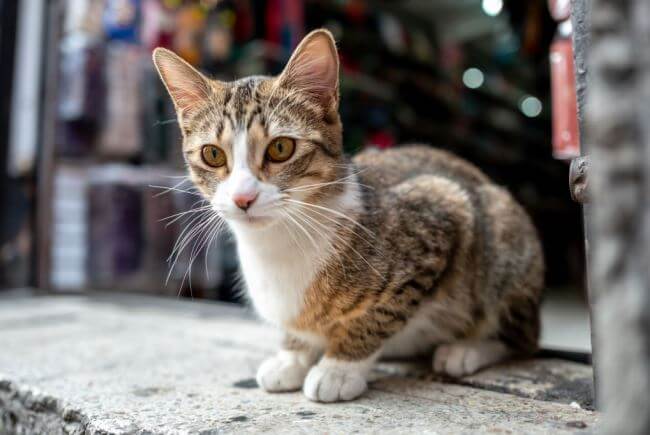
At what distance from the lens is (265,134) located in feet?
4.21

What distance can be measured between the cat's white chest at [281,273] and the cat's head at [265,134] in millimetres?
130

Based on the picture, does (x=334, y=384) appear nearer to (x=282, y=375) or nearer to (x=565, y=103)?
(x=282, y=375)

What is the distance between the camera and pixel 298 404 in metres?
1.29

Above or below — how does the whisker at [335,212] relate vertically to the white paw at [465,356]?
above

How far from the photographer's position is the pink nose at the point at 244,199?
1.19 m

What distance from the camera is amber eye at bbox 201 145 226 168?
4.34 ft

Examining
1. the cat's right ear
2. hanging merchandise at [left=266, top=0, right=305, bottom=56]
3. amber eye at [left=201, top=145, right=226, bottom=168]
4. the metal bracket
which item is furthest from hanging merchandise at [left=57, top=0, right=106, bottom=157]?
the metal bracket

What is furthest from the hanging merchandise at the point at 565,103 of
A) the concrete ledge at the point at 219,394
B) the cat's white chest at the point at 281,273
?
the cat's white chest at the point at 281,273

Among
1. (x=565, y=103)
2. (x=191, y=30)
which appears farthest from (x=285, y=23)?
(x=565, y=103)

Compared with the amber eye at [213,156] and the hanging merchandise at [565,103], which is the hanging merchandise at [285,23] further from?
the amber eye at [213,156]

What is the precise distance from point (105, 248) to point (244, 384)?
217cm

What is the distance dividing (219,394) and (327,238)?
500 mm

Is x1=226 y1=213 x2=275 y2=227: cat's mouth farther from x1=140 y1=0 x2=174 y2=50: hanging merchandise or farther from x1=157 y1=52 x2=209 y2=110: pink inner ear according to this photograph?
x1=140 y1=0 x2=174 y2=50: hanging merchandise

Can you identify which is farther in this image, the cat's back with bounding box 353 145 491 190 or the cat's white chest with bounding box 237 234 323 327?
the cat's back with bounding box 353 145 491 190
